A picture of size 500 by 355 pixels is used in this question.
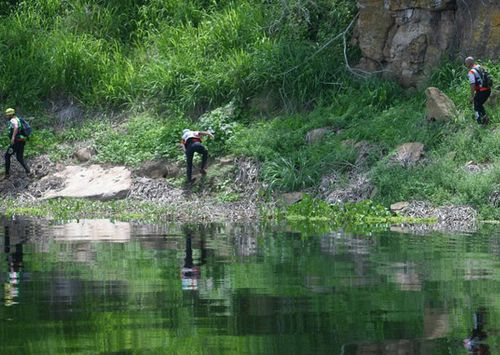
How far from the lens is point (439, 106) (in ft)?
A: 76.5

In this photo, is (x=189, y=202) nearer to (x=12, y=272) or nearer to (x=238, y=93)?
(x=238, y=93)

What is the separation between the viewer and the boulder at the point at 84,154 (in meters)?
27.2

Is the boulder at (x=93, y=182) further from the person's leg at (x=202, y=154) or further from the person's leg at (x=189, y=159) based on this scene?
the person's leg at (x=202, y=154)

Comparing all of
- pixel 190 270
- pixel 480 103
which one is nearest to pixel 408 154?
pixel 480 103

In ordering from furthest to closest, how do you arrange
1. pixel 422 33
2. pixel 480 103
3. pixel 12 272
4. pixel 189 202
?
pixel 422 33 → pixel 189 202 → pixel 480 103 → pixel 12 272

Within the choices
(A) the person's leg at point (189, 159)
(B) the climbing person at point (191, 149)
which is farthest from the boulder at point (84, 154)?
(A) the person's leg at point (189, 159)

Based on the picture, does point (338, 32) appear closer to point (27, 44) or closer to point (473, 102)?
point (473, 102)

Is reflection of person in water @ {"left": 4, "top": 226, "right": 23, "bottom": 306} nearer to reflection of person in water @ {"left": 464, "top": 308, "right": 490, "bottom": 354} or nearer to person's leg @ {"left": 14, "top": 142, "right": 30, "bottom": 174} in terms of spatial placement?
reflection of person in water @ {"left": 464, "top": 308, "right": 490, "bottom": 354}

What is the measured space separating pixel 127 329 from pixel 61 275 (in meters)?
3.47

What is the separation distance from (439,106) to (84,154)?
839 centimetres

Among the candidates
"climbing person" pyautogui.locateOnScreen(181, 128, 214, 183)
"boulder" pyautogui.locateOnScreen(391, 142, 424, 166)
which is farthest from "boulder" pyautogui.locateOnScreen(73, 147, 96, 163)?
"boulder" pyautogui.locateOnScreen(391, 142, 424, 166)

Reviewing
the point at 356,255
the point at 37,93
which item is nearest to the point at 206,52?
the point at 37,93

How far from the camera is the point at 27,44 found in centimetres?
3080

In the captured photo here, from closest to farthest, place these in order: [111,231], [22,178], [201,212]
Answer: [111,231] → [201,212] → [22,178]
